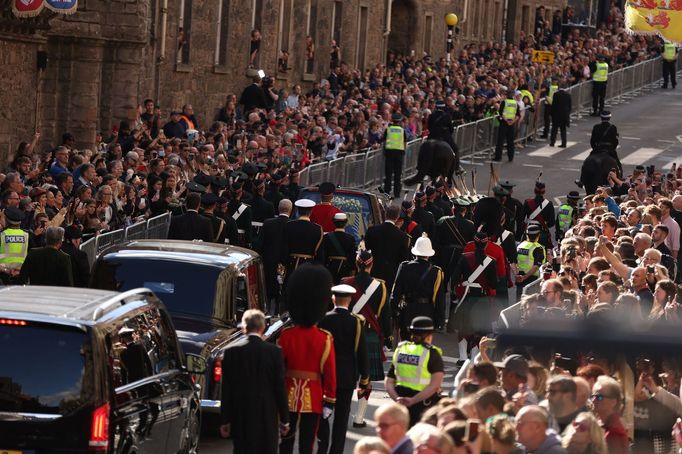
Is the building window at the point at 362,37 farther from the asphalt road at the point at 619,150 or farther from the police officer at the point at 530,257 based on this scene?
the police officer at the point at 530,257

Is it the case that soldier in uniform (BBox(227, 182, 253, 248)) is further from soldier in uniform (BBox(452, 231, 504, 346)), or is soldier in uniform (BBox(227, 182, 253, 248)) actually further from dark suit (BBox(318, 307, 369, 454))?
dark suit (BBox(318, 307, 369, 454))

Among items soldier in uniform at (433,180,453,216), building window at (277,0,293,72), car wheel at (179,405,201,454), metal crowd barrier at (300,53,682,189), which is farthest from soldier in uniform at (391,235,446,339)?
building window at (277,0,293,72)

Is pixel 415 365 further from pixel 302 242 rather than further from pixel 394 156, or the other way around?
pixel 394 156

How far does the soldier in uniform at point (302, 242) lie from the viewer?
19.8 metres

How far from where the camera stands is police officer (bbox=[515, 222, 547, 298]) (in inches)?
837

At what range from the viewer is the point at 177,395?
1224 cm

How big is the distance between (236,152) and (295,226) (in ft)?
31.5

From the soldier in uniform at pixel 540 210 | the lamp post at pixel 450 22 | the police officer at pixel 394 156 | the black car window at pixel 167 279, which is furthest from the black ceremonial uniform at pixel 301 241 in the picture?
the lamp post at pixel 450 22

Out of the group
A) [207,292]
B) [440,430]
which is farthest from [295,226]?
[440,430]

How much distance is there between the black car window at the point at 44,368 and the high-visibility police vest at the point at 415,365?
322cm

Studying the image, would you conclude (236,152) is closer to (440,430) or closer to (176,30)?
(176,30)

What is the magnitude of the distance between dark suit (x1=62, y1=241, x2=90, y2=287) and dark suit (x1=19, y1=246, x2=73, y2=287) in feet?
1.66

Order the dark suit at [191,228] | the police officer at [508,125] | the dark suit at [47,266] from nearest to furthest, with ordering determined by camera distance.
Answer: the dark suit at [47,266] → the dark suit at [191,228] → the police officer at [508,125]

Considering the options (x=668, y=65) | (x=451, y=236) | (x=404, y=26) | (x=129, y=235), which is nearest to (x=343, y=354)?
(x=129, y=235)
